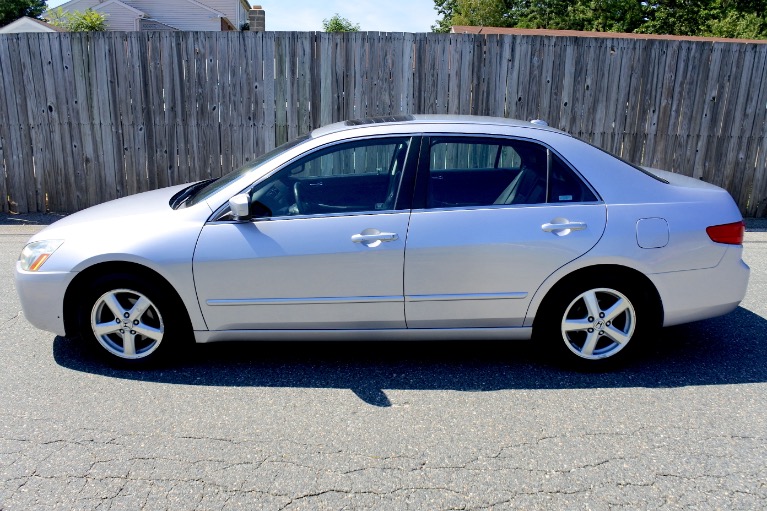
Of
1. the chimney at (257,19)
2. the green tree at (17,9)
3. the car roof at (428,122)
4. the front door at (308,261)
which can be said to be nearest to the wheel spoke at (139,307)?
the front door at (308,261)

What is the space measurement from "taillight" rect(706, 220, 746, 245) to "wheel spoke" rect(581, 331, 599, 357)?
963 mm

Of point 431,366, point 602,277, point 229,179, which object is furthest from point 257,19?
point 602,277

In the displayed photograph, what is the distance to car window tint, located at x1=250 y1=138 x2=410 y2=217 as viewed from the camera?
4.04m

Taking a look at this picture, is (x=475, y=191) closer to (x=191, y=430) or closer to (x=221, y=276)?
(x=221, y=276)

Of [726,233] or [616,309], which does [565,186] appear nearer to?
[616,309]

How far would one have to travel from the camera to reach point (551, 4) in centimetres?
3691

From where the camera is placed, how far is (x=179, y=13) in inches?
1325

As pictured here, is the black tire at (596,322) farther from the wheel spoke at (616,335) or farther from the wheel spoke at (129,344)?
the wheel spoke at (129,344)

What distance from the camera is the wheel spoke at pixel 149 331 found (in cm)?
407

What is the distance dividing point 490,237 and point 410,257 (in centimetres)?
51

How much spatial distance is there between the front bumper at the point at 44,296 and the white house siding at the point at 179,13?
32.7m

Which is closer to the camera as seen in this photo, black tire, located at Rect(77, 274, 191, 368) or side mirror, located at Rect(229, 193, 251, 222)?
side mirror, located at Rect(229, 193, 251, 222)

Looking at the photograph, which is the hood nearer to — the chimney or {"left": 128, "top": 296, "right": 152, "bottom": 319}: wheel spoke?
{"left": 128, "top": 296, "right": 152, "bottom": 319}: wheel spoke

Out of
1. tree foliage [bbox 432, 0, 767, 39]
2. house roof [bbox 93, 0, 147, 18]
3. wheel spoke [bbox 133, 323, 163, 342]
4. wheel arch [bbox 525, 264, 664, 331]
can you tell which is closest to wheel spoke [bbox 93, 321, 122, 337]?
wheel spoke [bbox 133, 323, 163, 342]
